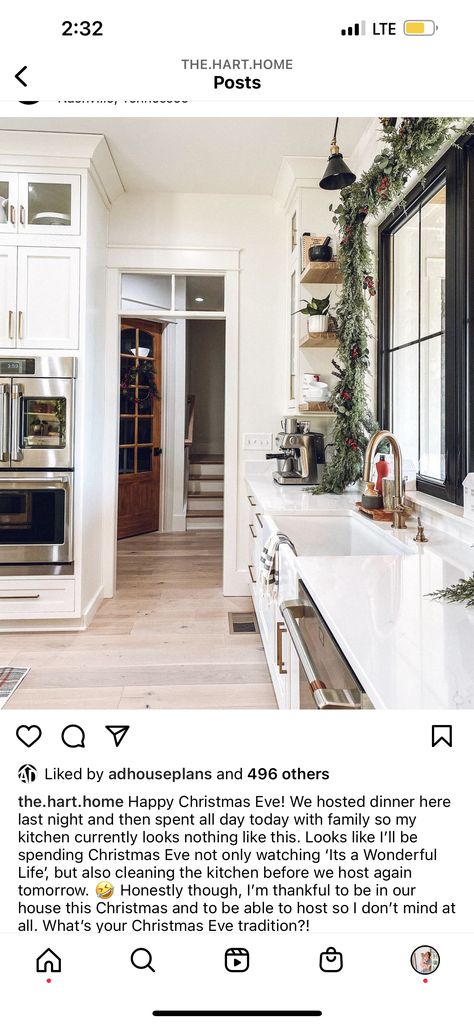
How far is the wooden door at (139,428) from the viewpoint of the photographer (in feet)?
16.3

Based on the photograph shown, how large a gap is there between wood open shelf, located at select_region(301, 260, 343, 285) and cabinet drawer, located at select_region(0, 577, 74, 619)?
1786 millimetres

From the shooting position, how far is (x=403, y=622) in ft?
2.49

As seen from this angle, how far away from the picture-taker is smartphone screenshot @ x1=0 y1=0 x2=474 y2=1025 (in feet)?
1.47

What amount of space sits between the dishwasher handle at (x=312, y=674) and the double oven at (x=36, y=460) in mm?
1859

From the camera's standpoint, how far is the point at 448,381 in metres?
1.69

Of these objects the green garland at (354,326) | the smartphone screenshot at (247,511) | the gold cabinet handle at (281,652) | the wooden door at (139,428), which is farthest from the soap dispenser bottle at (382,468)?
the wooden door at (139,428)

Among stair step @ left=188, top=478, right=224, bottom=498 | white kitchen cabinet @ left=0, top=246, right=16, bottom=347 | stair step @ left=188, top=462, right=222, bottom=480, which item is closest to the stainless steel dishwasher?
white kitchen cabinet @ left=0, top=246, right=16, bottom=347

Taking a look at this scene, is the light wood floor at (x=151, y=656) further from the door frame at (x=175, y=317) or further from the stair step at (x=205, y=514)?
the stair step at (x=205, y=514)
